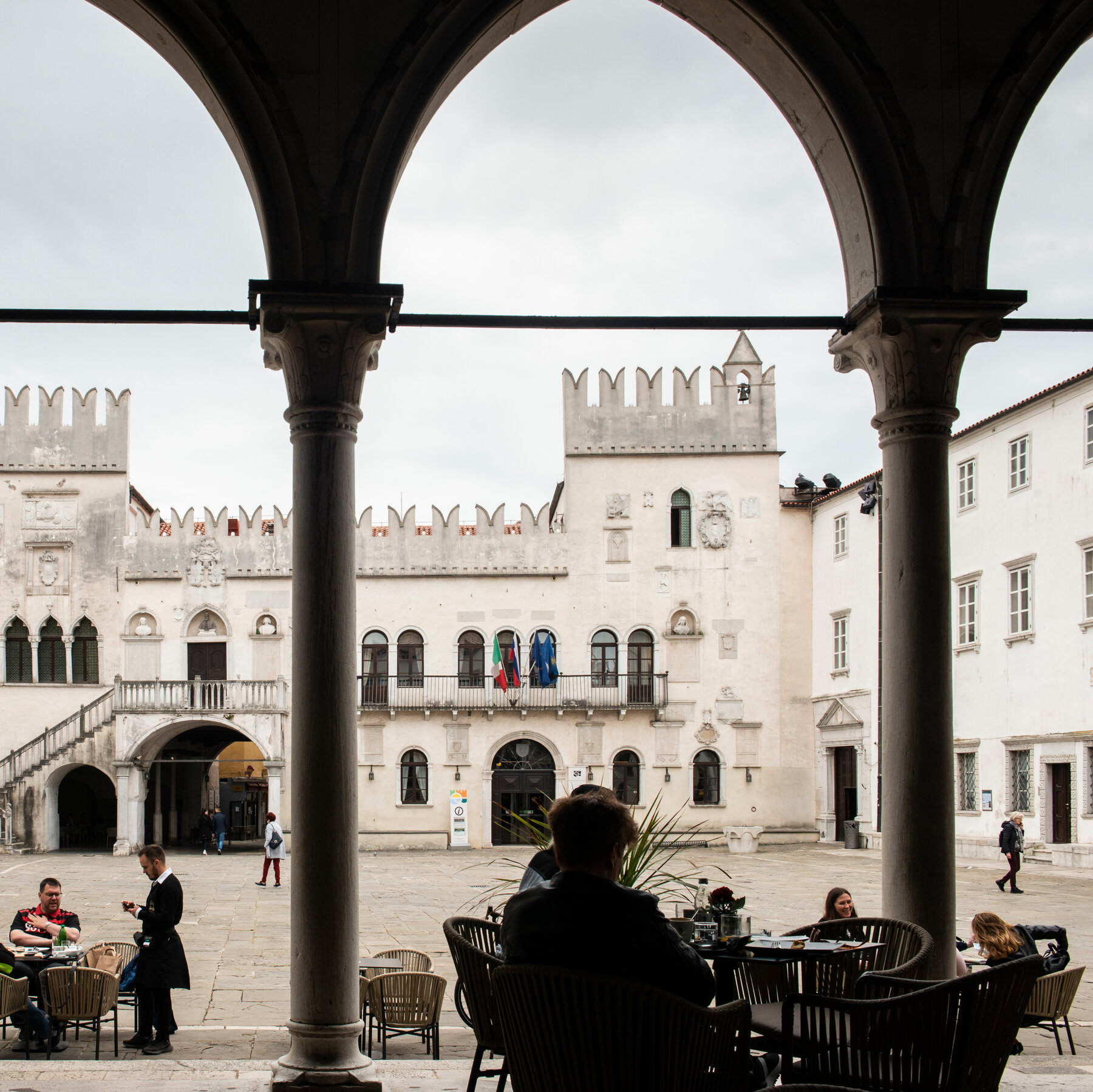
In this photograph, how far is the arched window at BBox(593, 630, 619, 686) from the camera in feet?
105

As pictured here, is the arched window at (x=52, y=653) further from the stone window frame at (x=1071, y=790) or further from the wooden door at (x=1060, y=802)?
the wooden door at (x=1060, y=802)

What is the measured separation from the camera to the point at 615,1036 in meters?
3.06

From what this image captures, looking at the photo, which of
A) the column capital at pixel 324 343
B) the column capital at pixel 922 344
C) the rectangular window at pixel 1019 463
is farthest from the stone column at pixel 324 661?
the rectangular window at pixel 1019 463

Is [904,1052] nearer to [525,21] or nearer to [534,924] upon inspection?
[534,924]

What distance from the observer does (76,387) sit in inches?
1257

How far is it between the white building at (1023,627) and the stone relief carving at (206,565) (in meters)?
15.1

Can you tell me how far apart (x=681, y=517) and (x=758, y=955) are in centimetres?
2812

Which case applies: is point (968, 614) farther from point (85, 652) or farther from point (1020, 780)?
point (85, 652)

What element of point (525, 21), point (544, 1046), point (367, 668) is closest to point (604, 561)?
point (367, 668)

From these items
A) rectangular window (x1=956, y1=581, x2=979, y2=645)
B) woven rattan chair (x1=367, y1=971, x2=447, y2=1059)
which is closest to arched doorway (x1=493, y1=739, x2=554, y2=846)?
rectangular window (x1=956, y1=581, x2=979, y2=645)

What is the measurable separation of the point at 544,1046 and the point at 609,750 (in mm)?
28611

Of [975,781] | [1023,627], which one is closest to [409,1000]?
[1023,627]

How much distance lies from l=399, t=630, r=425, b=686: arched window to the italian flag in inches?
66.8

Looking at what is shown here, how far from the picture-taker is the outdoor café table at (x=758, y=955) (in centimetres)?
438
